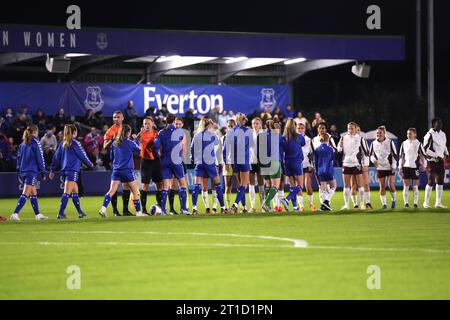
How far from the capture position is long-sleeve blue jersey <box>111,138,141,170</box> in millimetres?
22781

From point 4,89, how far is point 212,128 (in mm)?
14544

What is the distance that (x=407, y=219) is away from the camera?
2169 cm

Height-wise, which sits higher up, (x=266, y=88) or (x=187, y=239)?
(x=266, y=88)

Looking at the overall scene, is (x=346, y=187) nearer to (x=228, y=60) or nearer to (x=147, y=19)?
(x=228, y=60)

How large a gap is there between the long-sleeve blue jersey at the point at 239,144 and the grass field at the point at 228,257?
2229 mm

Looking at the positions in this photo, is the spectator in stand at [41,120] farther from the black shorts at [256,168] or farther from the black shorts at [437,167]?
the black shorts at [437,167]

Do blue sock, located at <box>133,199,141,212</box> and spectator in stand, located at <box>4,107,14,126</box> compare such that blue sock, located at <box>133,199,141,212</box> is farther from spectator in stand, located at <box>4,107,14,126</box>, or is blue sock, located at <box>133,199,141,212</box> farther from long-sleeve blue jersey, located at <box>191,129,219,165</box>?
spectator in stand, located at <box>4,107,14,126</box>

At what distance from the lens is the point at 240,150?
2419 cm

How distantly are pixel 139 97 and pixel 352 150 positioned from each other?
613 inches

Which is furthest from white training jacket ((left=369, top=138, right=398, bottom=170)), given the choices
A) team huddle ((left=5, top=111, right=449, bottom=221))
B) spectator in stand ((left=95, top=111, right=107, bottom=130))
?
spectator in stand ((left=95, top=111, right=107, bottom=130))

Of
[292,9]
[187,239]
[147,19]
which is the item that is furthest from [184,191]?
[292,9]

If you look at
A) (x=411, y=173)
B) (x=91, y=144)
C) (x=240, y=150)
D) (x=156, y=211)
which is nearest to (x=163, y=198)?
(x=156, y=211)

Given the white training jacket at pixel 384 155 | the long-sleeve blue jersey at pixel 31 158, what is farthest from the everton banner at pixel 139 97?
the white training jacket at pixel 384 155
